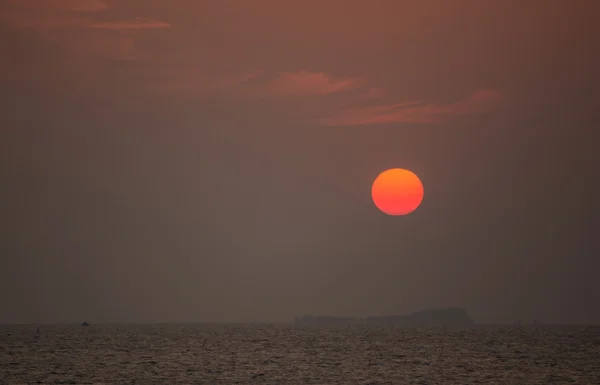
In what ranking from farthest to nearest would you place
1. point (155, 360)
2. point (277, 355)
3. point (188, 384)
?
1. point (277, 355)
2. point (155, 360)
3. point (188, 384)

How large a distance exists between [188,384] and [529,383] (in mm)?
40763

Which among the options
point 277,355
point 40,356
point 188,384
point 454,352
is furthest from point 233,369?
point 454,352

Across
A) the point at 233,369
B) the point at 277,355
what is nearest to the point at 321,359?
the point at 277,355

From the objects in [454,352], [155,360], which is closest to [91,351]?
[155,360]

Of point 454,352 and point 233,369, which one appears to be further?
point 454,352

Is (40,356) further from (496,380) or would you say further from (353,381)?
Answer: (496,380)

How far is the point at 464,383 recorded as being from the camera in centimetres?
8888

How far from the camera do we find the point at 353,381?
89500 mm

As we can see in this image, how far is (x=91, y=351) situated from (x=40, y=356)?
17.2m

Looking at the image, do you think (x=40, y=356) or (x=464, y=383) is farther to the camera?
(x=40, y=356)

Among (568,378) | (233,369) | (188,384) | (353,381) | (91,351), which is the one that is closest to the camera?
(188,384)

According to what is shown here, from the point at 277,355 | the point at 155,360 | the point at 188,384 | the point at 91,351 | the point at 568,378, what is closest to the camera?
the point at 188,384

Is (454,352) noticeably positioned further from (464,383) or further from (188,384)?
(188,384)

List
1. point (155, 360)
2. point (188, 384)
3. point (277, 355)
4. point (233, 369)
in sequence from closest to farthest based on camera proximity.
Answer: point (188, 384) < point (233, 369) < point (155, 360) < point (277, 355)
